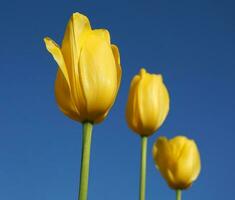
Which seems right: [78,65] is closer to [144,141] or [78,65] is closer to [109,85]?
[109,85]

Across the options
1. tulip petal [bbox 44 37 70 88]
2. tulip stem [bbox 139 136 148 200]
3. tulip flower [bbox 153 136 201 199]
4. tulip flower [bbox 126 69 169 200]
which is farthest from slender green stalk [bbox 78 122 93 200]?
tulip flower [bbox 153 136 201 199]

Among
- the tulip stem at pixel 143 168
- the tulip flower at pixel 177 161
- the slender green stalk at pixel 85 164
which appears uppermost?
the tulip flower at pixel 177 161

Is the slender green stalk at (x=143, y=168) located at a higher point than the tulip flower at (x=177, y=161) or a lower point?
lower

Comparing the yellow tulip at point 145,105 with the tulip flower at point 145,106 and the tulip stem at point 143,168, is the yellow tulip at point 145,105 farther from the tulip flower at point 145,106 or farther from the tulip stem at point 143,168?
the tulip stem at point 143,168

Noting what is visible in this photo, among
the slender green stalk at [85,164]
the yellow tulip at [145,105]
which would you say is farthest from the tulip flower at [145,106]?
the slender green stalk at [85,164]

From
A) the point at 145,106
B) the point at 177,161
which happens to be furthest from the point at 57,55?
the point at 177,161

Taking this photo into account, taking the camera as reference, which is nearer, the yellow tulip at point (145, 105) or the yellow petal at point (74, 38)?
the yellow petal at point (74, 38)

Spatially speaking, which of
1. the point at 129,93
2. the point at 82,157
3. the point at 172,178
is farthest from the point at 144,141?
the point at 82,157
